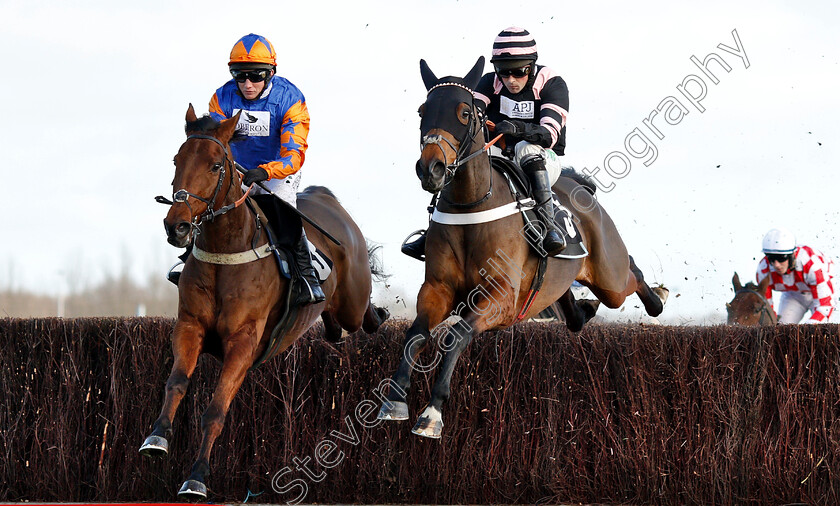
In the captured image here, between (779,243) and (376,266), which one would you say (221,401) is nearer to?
(376,266)

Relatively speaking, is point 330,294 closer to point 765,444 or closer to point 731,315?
point 765,444

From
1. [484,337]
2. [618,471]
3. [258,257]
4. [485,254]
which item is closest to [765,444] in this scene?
[618,471]

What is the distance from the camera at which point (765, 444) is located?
7895 millimetres

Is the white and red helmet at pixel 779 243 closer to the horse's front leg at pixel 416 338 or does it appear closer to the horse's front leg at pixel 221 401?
the horse's front leg at pixel 416 338

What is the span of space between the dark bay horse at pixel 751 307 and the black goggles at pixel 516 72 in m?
5.15

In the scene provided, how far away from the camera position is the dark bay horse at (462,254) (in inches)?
242

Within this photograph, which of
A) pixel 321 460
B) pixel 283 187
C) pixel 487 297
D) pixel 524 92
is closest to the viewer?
pixel 487 297

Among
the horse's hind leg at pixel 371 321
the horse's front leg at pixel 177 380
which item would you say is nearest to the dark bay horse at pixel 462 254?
the horse's front leg at pixel 177 380

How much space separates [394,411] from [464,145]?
1.73 m

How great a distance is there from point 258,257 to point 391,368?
189cm

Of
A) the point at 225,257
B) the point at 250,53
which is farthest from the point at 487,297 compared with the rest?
the point at 250,53

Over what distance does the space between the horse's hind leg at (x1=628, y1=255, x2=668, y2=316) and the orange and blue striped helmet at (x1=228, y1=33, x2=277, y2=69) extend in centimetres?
362

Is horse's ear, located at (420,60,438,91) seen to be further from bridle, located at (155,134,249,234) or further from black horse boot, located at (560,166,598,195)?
black horse boot, located at (560,166,598,195)

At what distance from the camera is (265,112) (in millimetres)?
7383
